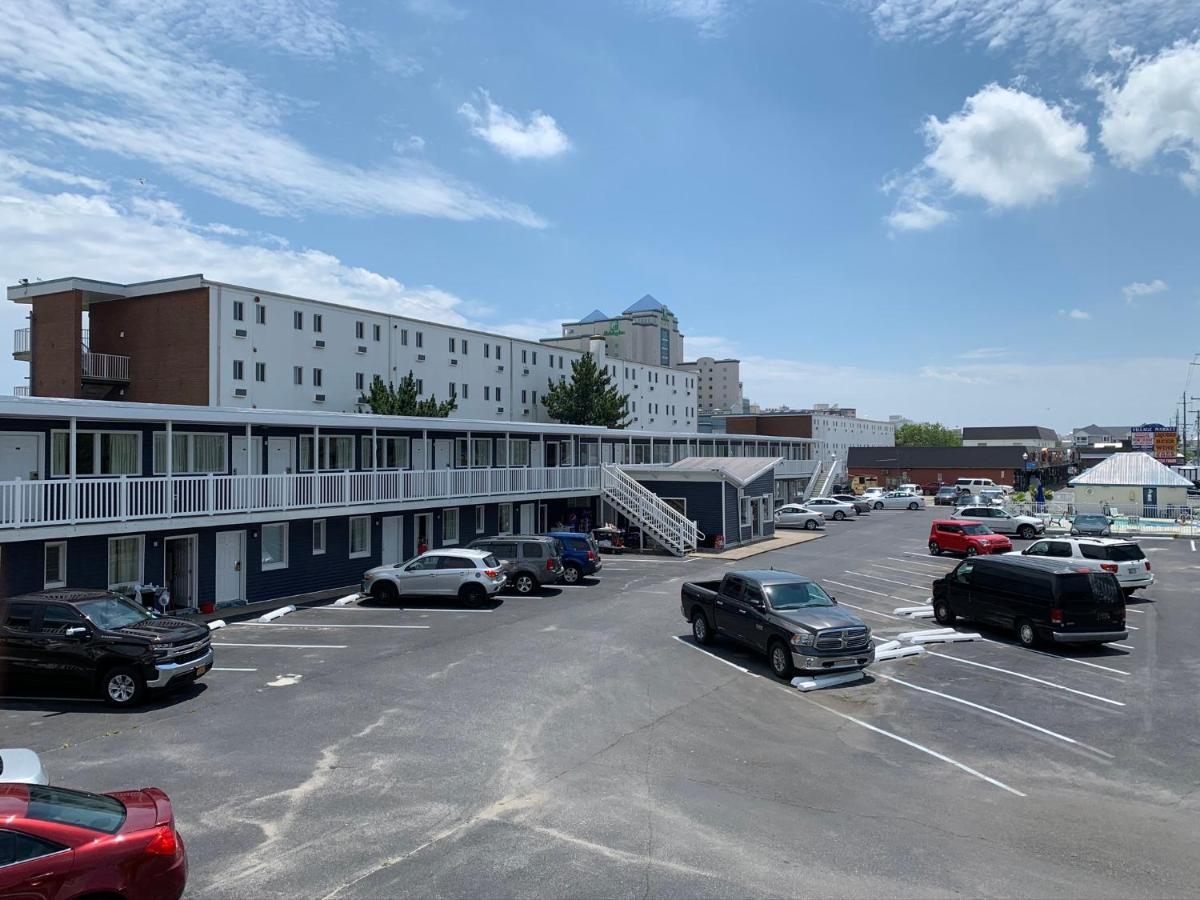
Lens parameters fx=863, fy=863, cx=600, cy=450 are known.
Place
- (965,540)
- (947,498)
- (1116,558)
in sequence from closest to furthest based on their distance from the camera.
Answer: (1116,558)
(965,540)
(947,498)

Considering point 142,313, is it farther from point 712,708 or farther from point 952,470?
point 952,470

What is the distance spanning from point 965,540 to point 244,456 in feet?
92.1

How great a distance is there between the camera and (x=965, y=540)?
36031mm

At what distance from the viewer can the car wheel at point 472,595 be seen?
23.2 meters

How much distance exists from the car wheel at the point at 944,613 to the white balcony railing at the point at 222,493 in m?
16.2

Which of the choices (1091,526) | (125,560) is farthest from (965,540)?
(125,560)

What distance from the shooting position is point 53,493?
1862cm

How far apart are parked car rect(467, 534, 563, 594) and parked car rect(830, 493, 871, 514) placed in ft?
118

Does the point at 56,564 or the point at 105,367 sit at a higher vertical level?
the point at 105,367

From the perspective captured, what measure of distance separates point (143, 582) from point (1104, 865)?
21.1 m

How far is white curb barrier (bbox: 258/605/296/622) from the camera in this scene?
21725mm

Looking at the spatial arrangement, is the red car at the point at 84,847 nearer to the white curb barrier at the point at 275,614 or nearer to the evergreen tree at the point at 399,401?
the white curb barrier at the point at 275,614

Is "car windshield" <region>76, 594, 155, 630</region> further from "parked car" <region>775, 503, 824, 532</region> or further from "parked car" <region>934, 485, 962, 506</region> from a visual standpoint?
"parked car" <region>934, 485, 962, 506</region>

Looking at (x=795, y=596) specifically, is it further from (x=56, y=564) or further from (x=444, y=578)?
(x=56, y=564)
